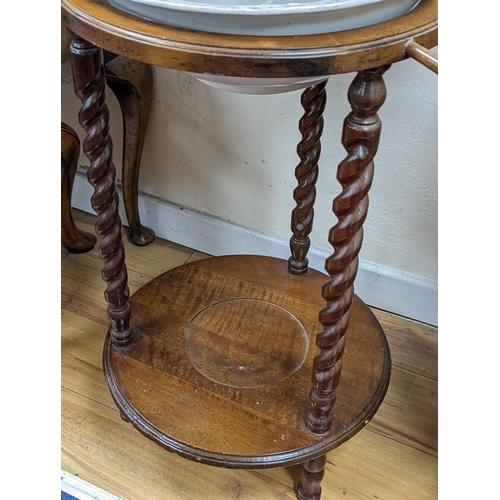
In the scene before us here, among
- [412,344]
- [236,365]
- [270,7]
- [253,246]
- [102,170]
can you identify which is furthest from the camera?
[253,246]

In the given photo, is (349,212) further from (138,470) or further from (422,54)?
(138,470)

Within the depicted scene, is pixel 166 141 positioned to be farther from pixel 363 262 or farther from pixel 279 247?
pixel 363 262

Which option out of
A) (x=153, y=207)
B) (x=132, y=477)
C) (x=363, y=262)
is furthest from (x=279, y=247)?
(x=132, y=477)

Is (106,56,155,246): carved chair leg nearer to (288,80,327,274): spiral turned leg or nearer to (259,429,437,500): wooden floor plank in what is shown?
(288,80,327,274): spiral turned leg

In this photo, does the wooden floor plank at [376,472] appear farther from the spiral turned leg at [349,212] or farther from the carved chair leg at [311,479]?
the spiral turned leg at [349,212]

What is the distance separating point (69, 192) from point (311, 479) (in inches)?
25.5

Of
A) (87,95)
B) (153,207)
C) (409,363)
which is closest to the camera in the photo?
(87,95)

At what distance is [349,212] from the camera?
538 mm

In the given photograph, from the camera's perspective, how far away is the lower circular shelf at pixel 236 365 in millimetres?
730

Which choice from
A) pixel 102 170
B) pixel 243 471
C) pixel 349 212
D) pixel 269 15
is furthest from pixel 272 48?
pixel 243 471

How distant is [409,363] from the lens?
1025 millimetres

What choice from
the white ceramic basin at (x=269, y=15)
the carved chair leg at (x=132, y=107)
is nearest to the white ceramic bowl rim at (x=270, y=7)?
the white ceramic basin at (x=269, y=15)

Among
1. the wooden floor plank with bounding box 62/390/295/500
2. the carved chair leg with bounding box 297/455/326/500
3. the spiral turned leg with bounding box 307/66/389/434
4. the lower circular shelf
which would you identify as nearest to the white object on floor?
the wooden floor plank with bounding box 62/390/295/500

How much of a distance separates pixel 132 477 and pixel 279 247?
520 mm
